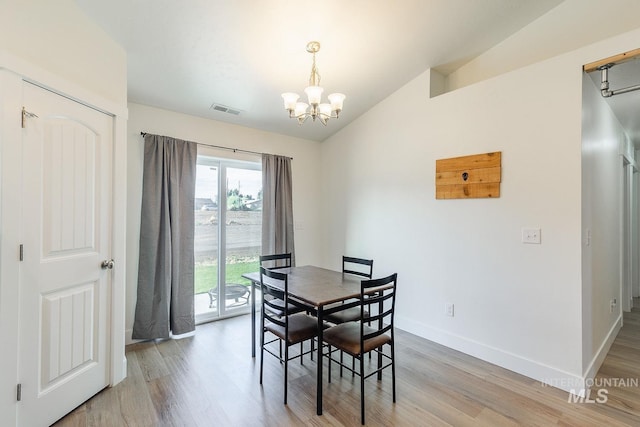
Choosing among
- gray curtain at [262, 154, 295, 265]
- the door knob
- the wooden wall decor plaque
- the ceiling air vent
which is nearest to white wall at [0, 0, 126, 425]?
the door knob

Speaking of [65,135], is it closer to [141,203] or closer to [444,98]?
[141,203]

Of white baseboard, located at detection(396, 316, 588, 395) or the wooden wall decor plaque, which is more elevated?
the wooden wall decor plaque

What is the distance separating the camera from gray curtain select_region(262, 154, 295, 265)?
3.99m

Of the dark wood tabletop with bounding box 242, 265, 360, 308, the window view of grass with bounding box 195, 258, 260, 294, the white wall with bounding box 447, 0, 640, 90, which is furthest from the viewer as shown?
the window view of grass with bounding box 195, 258, 260, 294

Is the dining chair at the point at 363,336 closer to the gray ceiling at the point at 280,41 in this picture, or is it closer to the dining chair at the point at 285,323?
the dining chair at the point at 285,323

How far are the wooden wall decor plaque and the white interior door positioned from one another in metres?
3.03

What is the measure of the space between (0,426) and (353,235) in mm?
3497

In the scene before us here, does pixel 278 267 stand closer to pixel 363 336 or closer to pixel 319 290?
pixel 319 290

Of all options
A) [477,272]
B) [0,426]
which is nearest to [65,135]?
[0,426]

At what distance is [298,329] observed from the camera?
231cm

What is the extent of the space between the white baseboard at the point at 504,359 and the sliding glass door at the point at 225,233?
2220 mm

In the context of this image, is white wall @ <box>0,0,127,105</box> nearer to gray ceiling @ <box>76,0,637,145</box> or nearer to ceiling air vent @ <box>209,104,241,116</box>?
gray ceiling @ <box>76,0,637,145</box>

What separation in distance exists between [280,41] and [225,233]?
236 centimetres

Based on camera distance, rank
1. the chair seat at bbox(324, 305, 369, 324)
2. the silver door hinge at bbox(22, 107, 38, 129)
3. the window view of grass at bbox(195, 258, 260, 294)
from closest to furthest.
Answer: the silver door hinge at bbox(22, 107, 38, 129) → the chair seat at bbox(324, 305, 369, 324) → the window view of grass at bbox(195, 258, 260, 294)
